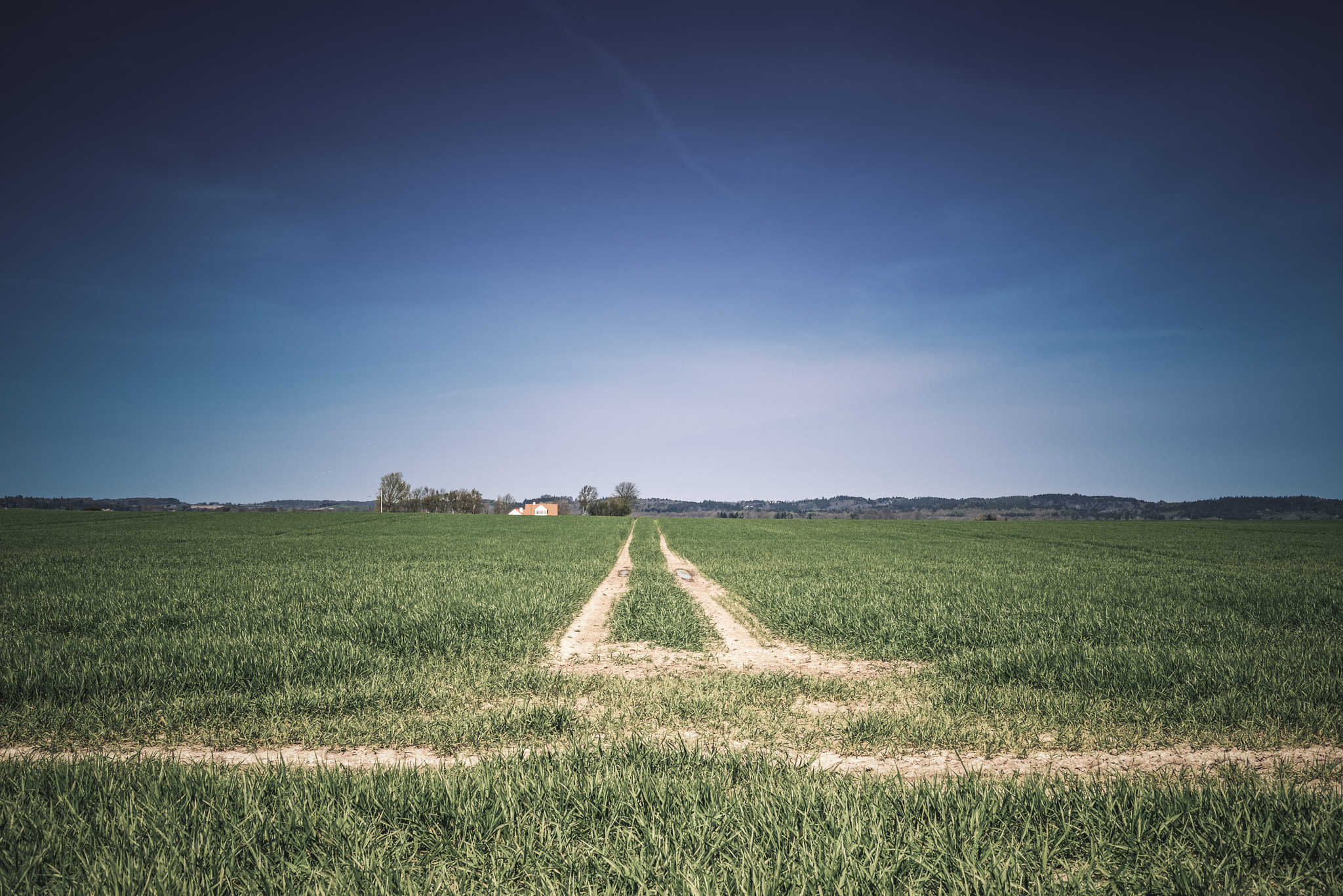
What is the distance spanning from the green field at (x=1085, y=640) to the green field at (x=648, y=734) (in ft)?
0.21

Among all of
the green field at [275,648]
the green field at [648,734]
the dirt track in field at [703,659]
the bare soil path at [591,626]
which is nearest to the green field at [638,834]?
the green field at [648,734]

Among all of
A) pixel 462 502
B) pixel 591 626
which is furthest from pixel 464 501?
pixel 591 626

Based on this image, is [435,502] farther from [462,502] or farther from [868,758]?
[868,758]

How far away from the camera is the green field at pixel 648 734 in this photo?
3023 mm

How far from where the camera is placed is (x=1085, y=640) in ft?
29.6

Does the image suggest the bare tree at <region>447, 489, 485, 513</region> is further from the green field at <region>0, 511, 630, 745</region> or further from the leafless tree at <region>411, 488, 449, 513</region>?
the green field at <region>0, 511, 630, 745</region>

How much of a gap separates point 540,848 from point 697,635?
285 inches

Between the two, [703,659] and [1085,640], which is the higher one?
[1085,640]

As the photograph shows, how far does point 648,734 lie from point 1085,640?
310 inches

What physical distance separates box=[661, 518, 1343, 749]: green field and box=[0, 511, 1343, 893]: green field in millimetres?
63

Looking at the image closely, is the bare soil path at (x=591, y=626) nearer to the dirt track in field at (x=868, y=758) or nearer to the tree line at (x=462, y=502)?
the dirt track in field at (x=868, y=758)

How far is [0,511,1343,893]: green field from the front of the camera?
3023 mm

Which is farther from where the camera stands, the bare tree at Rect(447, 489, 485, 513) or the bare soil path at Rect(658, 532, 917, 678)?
the bare tree at Rect(447, 489, 485, 513)

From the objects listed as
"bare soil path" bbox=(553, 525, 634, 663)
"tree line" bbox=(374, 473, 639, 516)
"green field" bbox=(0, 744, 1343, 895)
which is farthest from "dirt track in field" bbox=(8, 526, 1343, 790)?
"tree line" bbox=(374, 473, 639, 516)
